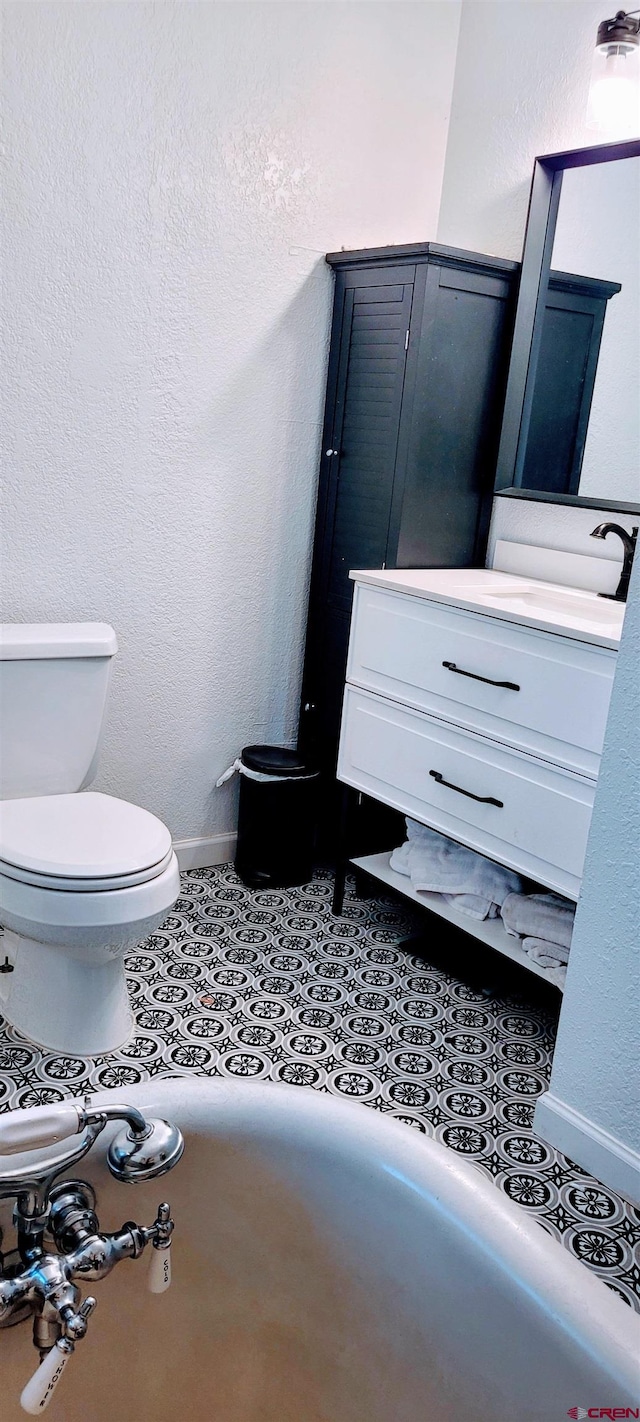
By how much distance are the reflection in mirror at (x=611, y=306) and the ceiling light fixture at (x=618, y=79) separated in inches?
3.3

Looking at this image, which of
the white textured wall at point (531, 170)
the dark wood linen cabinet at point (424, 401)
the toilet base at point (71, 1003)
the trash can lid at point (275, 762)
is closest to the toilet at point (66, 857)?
the toilet base at point (71, 1003)

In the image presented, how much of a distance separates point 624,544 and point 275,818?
1069mm

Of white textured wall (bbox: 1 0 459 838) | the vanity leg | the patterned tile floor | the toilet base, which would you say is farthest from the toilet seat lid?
the vanity leg

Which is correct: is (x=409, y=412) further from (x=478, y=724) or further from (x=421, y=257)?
(x=478, y=724)

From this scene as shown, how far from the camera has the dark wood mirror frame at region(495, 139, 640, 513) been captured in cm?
251

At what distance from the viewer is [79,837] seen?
204 cm

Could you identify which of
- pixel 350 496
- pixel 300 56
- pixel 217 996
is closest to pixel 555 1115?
pixel 217 996

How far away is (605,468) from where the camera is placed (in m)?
2.40

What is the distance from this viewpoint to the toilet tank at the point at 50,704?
219 centimetres

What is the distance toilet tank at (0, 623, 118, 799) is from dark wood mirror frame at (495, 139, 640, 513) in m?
1.06

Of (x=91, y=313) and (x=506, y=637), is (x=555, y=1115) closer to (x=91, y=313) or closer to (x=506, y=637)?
(x=506, y=637)

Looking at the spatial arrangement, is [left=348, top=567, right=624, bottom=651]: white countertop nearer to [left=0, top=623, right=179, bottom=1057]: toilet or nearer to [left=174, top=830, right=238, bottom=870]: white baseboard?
[left=0, top=623, right=179, bottom=1057]: toilet

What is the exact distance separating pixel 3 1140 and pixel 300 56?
2.45m

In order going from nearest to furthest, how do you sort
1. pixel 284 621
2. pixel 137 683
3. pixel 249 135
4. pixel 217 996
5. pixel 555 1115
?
pixel 555 1115, pixel 217 996, pixel 249 135, pixel 137 683, pixel 284 621
